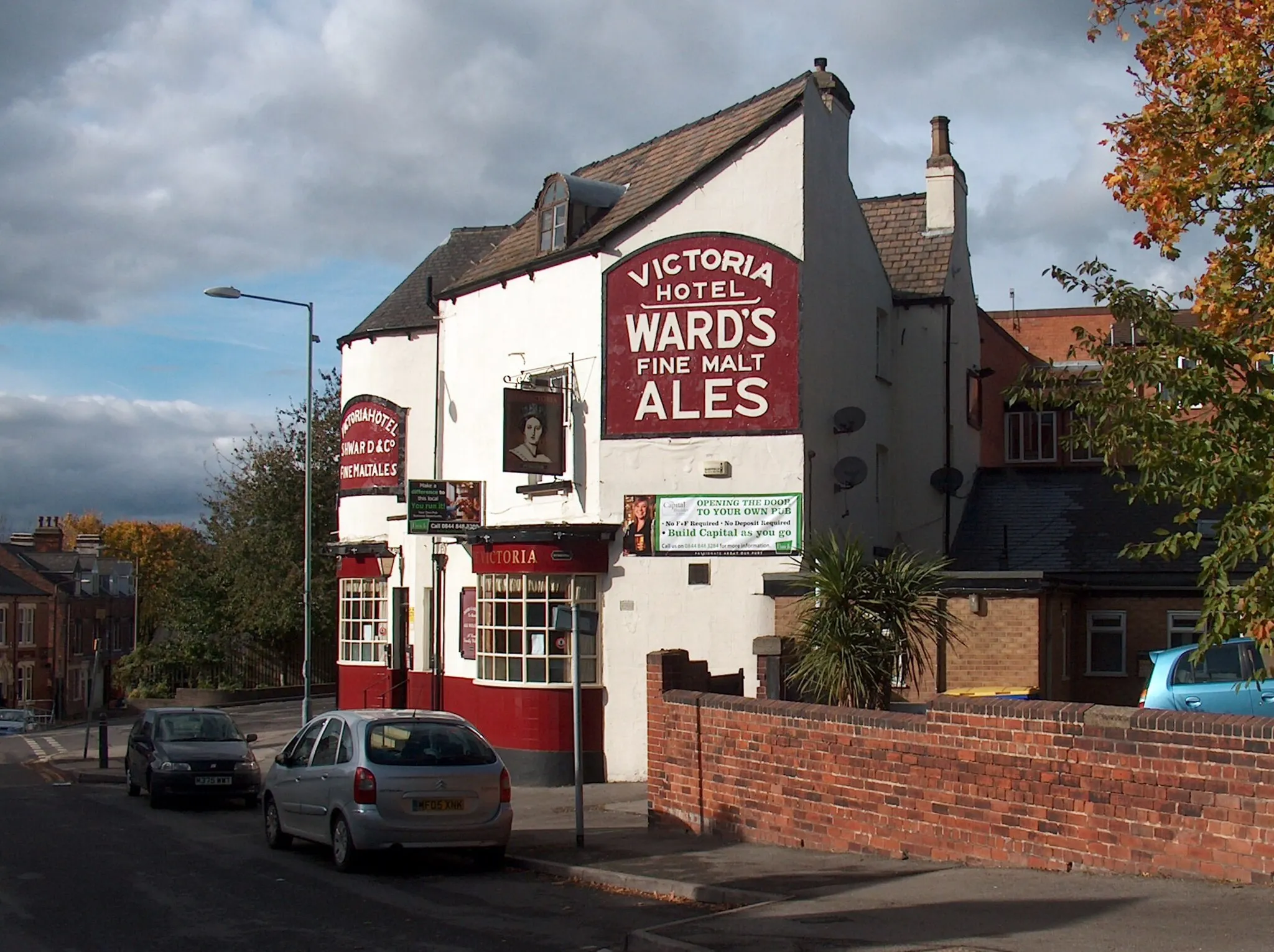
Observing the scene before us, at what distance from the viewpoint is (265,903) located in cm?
1184

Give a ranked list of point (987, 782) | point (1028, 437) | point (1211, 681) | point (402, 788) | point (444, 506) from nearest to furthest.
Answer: point (987, 782)
point (402, 788)
point (1211, 681)
point (444, 506)
point (1028, 437)

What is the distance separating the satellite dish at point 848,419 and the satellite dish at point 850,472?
0.48 meters

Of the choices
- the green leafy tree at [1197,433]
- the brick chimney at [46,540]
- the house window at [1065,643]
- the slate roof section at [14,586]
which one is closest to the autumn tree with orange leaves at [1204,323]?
the green leafy tree at [1197,433]

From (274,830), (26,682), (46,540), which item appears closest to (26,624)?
(26,682)

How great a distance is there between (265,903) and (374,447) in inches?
658

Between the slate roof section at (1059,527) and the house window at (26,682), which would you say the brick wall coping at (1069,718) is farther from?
the house window at (26,682)

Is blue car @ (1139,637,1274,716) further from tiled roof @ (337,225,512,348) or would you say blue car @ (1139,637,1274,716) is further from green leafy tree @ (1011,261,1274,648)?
tiled roof @ (337,225,512,348)

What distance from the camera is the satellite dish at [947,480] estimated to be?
2450cm

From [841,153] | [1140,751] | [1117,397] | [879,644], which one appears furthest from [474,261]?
[1140,751]

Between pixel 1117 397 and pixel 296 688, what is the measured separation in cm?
3735

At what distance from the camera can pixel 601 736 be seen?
2091 cm

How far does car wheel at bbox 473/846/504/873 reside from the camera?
13781 millimetres

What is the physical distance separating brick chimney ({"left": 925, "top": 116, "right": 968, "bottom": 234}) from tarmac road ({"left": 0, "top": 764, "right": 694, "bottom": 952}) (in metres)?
17.6

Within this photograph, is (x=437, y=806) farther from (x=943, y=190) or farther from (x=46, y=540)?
(x=46, y=540)
